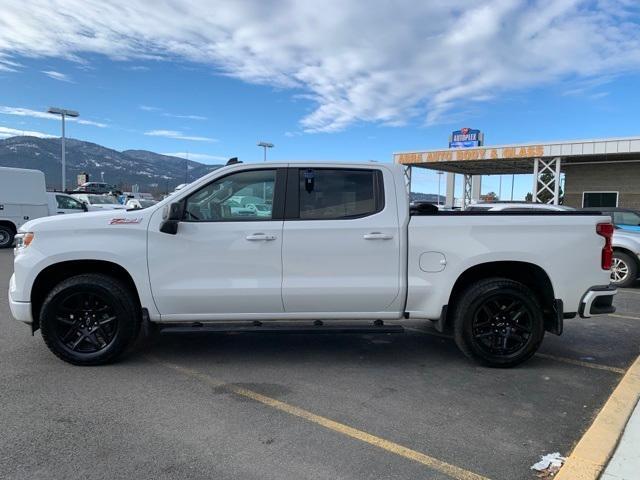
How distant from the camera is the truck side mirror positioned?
4.69 meters

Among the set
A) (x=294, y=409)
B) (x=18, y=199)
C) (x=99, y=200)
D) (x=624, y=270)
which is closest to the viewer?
(x=294, y=409)

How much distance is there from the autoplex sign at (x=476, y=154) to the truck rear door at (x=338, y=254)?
21306 mm

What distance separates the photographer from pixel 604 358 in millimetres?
5422

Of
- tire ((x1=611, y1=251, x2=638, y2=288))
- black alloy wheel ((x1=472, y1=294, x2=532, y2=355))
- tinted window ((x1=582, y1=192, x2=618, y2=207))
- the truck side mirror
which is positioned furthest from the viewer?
tinted window ((x1=582, y1=192, x2=618, y2=207))

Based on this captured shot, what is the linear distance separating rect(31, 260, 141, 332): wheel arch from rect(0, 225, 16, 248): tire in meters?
13.5

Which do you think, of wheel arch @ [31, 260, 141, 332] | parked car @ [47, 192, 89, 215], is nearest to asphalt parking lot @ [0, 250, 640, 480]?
wheel arch @ [31, 260, 141, 332]

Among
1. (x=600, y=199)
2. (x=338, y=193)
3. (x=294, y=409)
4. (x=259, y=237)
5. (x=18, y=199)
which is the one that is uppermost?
(x=600, y=199)

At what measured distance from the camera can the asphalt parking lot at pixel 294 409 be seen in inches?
125

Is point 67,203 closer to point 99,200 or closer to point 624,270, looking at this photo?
point 99,200

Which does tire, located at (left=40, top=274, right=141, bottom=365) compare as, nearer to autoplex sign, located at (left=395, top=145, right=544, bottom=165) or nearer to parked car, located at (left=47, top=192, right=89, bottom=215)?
parked car, located at (left=47, top=192, right=89, bottom=215)

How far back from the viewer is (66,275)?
197 inches

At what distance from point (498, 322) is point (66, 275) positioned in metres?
4.27

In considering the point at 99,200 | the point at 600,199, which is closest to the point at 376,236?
the point at 99,200

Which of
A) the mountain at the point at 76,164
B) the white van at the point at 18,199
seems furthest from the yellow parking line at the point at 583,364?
the mountain at the point at 76,164
